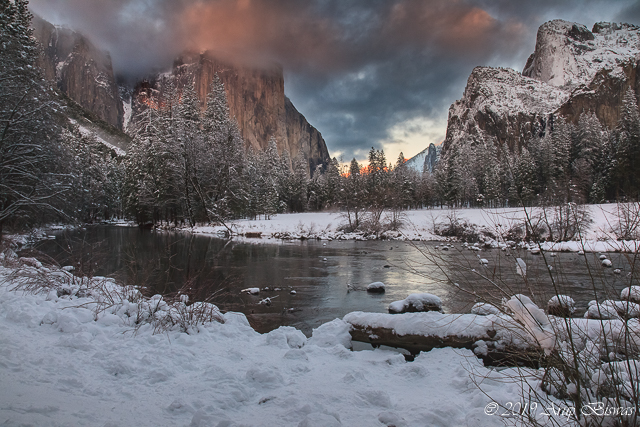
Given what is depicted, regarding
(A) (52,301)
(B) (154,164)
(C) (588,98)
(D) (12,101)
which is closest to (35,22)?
(B) (154,164)

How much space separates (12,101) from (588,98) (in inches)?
6156

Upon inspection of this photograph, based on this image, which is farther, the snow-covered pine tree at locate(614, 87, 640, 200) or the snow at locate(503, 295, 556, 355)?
the snow-covered pine tree at locate(614, 87, 640, 200)

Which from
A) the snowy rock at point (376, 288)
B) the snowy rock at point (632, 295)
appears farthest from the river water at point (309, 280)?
the snowy rock at point (632, 295)

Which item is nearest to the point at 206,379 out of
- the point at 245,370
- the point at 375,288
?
the point at 245,370

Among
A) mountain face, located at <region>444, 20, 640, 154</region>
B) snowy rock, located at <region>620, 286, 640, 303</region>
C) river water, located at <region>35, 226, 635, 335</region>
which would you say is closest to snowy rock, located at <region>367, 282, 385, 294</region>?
river water, located at <region>35, 226, 635, 335</region>

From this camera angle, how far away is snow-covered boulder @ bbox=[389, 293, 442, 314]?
22.2 ft

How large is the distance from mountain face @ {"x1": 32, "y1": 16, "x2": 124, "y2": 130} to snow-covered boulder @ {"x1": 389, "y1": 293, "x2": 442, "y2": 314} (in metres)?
178

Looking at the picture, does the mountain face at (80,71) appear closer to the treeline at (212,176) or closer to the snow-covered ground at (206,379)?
the treeline at (212,176)

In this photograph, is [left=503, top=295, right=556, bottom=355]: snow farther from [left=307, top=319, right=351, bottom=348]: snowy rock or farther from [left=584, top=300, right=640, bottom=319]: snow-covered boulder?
[left=307, top=319, right=351, bottom=348]: snowy rock

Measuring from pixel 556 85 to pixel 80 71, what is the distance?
221m

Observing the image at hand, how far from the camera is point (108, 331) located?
459 cm

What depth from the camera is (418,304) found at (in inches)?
268

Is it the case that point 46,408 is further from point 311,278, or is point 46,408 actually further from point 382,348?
point 311,278

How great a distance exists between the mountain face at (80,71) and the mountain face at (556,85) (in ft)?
553
